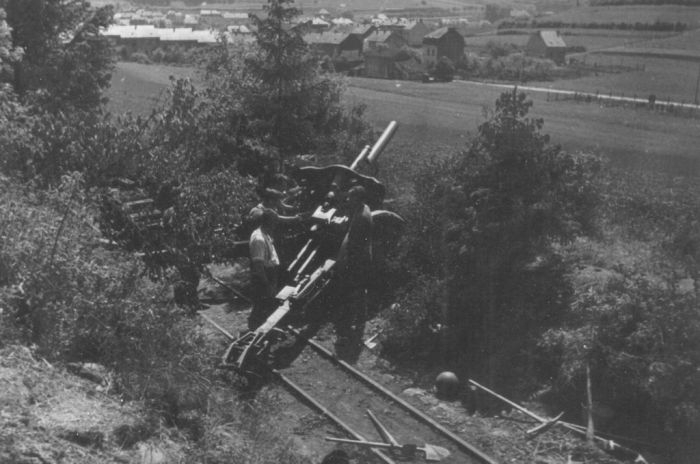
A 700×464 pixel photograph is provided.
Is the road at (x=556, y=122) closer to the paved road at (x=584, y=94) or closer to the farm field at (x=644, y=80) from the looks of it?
the paved road at (x=584, y=94)

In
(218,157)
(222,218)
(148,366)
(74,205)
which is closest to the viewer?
(148,366)

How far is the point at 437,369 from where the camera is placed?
11547 mm

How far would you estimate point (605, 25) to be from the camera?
690 inches

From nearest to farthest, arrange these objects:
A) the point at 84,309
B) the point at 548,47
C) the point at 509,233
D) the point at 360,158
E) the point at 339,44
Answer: the point at 84,309 < the point at 509,233 < the point at 360,158 < the point at 548,47 < the point at 339,44

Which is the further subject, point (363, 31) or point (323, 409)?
point (363, 31)

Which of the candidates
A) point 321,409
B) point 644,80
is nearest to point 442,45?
point 644,80

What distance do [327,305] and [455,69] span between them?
9947mm

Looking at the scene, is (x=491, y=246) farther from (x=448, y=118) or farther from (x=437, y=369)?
(x=448, y=118)

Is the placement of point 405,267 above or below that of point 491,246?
below

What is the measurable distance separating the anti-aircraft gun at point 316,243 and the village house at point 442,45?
5.28 m

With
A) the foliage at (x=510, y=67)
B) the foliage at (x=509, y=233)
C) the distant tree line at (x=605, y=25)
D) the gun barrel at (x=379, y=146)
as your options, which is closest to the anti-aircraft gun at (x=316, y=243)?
the gun barrel at (x=379, y=146)

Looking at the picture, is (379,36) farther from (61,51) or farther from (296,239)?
(296,239)

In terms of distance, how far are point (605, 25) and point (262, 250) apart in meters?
10.3

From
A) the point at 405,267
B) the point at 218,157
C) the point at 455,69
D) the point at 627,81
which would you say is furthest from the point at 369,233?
the point at 455,69
